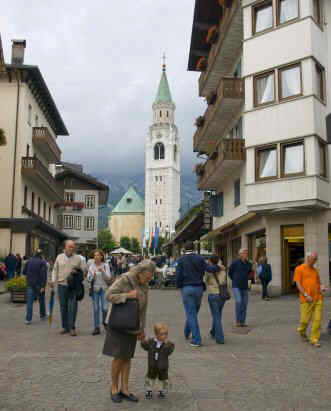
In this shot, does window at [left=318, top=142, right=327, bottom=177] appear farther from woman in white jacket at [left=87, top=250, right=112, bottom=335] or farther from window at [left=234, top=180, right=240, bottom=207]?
woman in white jacket at [left=87, top=250, right=112, bottom=335]

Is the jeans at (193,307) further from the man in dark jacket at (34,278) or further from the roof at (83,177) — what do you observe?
the roof at (83,177)

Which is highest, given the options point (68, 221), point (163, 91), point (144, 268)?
point (163, 91)

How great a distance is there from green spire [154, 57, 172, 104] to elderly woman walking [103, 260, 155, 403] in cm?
15818

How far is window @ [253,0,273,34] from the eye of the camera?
22370mm

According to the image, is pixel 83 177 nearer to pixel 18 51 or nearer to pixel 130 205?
pixel 18 51

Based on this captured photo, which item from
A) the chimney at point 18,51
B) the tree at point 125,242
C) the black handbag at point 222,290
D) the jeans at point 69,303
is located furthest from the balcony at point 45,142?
the tree at point 125,242

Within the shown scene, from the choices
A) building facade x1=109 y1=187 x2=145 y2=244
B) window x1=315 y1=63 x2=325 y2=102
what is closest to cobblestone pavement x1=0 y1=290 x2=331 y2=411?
window x1=315 y1=63 x2=325 y2=102

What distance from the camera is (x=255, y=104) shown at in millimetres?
22281

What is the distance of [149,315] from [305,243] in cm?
880

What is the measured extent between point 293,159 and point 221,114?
7.00 meters

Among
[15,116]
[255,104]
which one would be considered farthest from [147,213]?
[255,104]

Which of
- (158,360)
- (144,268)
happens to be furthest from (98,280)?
(144,268)

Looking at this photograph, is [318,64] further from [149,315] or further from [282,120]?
[149,315]

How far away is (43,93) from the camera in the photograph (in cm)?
4172
